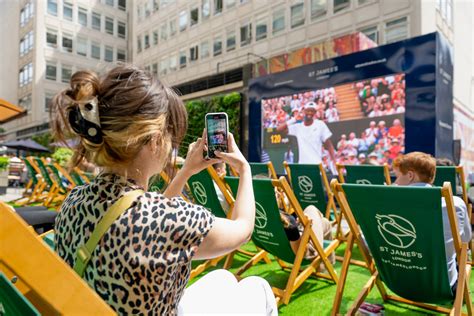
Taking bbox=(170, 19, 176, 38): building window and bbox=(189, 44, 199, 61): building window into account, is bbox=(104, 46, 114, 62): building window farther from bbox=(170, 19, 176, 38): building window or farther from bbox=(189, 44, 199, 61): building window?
bbox=(189, 44, 199, 61): building window

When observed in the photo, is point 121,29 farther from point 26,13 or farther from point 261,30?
point 261,30

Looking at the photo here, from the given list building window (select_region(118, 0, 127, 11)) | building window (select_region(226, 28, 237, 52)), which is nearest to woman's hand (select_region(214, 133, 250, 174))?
building window (select_region(226, 28, 237, 52))

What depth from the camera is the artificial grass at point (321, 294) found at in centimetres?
264

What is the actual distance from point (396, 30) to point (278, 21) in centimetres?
786

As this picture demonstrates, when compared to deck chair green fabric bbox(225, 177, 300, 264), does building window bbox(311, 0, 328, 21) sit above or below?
above

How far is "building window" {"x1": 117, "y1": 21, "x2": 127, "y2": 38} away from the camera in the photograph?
42766 millimetres

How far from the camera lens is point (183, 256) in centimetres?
101

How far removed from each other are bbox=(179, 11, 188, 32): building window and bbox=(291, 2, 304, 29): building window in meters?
11.5

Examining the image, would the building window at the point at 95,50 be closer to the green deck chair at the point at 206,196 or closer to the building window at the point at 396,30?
the building window at the point at 396,30

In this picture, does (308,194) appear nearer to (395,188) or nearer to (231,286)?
(395,188)

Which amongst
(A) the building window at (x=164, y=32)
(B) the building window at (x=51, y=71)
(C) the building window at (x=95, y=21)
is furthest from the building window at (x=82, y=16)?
(A) the building window at (x=164, y=32)

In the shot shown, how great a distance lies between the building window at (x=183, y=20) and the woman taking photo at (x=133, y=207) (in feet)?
102

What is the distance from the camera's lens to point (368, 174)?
431 cm

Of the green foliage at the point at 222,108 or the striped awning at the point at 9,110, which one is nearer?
the striped awning at the point at 9,110
